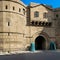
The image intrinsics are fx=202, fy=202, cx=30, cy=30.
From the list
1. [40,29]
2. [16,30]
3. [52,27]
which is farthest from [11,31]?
[52,27]

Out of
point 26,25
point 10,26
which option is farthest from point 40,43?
point 10,26

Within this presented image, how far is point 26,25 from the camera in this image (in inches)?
1108

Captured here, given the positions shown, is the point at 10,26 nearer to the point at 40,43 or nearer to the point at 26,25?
the point at 26,25

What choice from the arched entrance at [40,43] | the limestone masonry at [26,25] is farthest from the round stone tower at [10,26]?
the arched entrance at [40,43]

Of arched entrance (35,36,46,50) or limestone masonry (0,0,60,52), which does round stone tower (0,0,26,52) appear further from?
arched entrance (35,36,46,50)

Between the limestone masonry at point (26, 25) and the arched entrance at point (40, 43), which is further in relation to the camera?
the arched entrance at point (40, 43)

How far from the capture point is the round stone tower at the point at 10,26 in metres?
24.1

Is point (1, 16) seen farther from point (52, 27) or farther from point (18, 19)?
point (52, 27)

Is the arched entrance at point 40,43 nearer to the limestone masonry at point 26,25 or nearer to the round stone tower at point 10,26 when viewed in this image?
the limestone masonry at point 26,25

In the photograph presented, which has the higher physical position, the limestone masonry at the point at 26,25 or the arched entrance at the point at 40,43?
the limestone masonry at the point at 26,25

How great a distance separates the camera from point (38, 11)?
1150 inches

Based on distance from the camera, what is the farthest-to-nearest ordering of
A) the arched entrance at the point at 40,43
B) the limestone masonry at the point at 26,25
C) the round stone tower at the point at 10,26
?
1. the arched entrance at the point at 40,43
2. the limestone masonry at the point at 26,25
3. the round stone tower at the point at 10,26

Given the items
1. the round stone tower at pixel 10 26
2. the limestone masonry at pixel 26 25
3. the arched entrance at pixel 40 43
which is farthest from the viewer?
the arched entrance at pixel 40 43

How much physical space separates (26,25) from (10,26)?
13.3 ft
